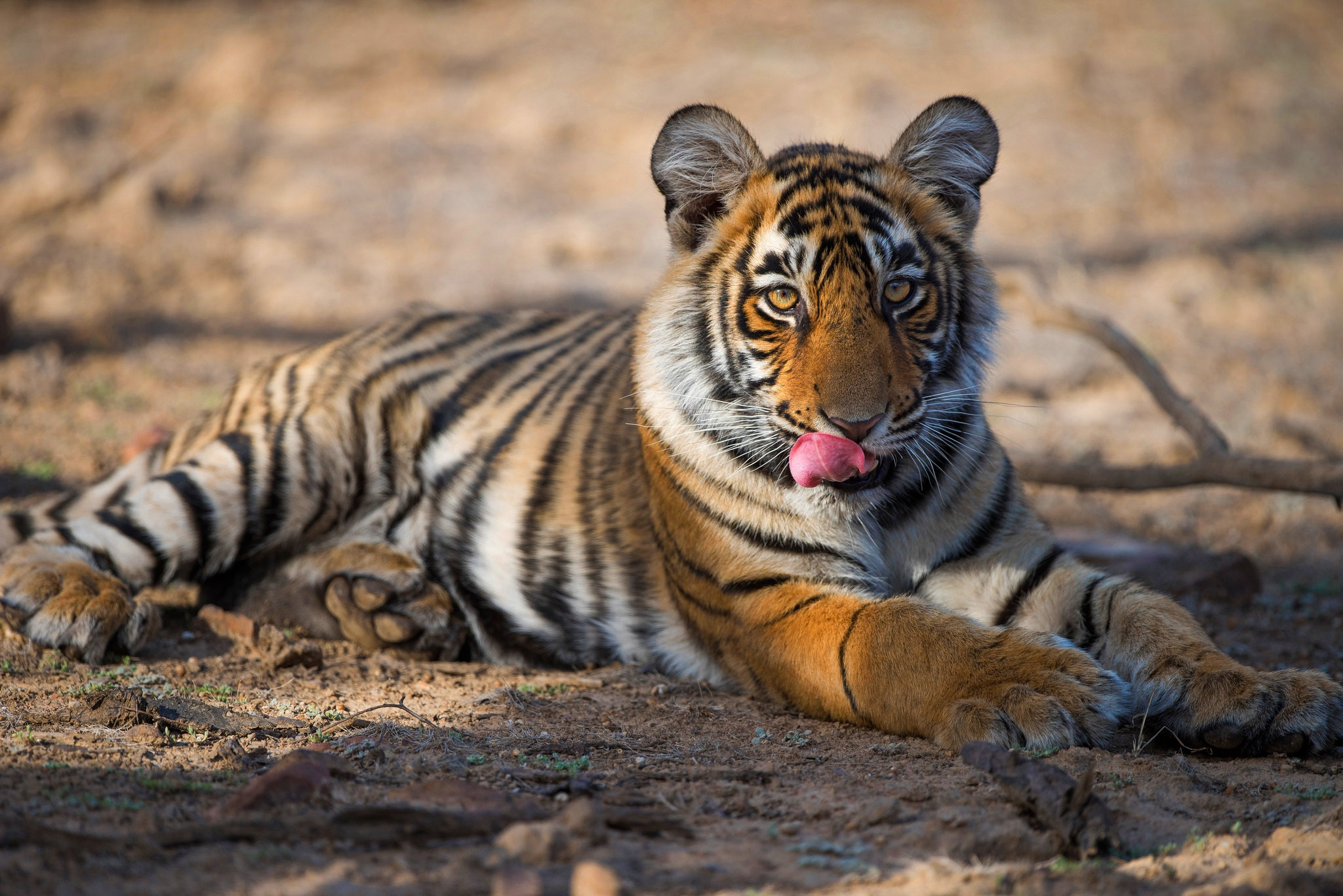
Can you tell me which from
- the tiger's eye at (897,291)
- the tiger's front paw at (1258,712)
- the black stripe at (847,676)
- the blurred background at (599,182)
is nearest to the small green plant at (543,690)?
the black stripe at (847,676)

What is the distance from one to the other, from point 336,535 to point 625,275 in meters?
3.90

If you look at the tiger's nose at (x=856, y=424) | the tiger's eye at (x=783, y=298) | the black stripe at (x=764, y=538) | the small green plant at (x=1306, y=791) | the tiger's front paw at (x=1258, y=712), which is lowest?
the small green plant at (x=1306, y=791)

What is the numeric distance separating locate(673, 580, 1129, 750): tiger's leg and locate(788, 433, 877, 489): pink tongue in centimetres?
31

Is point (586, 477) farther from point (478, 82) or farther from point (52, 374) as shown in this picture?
point (478, 82)

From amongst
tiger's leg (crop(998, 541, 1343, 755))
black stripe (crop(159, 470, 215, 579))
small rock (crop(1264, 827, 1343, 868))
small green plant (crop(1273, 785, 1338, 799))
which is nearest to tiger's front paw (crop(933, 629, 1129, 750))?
tiger's leg (crop(998, 541, 1343, 755))

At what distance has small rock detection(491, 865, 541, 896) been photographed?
1521mm

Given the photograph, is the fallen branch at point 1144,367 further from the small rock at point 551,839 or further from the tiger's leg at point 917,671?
the small rock at point 551,839

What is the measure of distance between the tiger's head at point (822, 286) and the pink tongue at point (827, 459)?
0.03 m

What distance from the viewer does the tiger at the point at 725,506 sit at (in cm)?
251

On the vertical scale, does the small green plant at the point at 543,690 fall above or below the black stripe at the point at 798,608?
below

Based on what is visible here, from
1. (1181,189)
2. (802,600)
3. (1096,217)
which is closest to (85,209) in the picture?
(802,600)

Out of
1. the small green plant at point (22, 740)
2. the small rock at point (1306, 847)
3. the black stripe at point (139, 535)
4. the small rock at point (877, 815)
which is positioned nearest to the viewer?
the small rock at point (1306, 847)

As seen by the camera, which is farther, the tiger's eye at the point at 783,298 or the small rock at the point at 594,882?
the tiger's eye at the point at 783,298

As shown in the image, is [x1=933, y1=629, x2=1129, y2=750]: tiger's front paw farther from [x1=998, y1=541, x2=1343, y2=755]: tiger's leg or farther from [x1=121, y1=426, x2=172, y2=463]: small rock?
[x1=121, y1=426, x2=172, y2=463]: small rock
